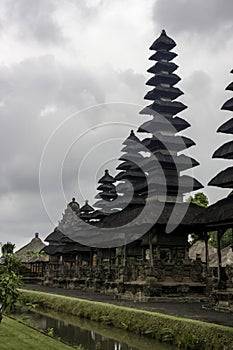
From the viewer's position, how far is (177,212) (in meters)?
27.1

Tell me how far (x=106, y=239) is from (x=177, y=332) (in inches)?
829

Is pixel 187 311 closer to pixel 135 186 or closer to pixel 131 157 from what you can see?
pixel 135 186

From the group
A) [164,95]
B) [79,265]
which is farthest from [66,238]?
[164,95]

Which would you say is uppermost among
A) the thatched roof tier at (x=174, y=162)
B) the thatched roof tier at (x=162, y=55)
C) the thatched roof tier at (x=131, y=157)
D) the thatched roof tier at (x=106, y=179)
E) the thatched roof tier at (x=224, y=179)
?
the thatched roof tier at (x=162, y=55)

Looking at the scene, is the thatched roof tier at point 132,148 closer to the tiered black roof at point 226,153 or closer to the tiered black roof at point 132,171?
the tiered black roof at point 132,171

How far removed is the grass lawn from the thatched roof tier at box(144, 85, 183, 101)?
19766 millimetres

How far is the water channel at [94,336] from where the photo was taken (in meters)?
14.2

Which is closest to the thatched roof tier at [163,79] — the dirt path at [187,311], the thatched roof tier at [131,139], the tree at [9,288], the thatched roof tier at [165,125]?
the thatched roof tier at [165,125]

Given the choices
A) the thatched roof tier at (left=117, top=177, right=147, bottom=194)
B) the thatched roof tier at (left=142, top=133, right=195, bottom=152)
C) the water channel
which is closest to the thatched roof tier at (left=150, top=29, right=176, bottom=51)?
the thatched roof tier at (left=142, top=133, right=195, bottom=152)

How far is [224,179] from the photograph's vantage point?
22.0 m

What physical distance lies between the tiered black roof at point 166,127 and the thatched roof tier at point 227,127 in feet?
21.5

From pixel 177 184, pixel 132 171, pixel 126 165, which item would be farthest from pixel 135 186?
pixel 126 165

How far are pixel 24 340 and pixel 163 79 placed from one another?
22306 mm

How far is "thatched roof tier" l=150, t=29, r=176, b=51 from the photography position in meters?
31.5
